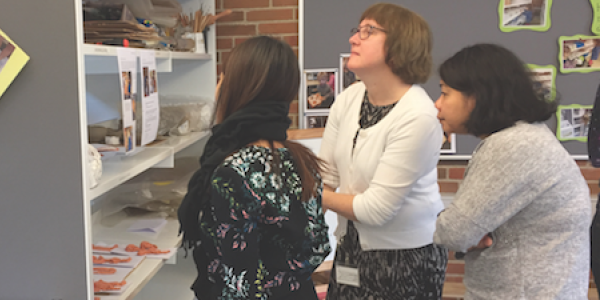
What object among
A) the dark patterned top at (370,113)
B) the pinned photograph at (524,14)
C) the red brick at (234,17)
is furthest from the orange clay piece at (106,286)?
the pinned photograph at (524,14)

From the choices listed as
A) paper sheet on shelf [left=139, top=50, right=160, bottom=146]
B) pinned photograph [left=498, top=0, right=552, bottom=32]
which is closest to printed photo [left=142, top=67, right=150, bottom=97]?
paper sheet on shelf [left=139, top=50, right=160, bottom=146]

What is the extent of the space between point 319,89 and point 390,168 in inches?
47.6

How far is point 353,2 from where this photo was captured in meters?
2.50

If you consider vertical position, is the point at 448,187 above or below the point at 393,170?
below

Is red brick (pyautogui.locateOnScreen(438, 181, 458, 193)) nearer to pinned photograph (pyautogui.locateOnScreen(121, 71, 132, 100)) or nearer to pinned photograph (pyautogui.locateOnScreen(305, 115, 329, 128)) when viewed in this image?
pinned photograph (pyautogui.locateOnScreen(305, 115, 329, 128))

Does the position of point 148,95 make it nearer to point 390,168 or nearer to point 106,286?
point 106,286

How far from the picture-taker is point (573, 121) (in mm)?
2475

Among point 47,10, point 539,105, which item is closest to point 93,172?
point 47,10

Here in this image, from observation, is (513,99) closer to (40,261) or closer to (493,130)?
(493,130)

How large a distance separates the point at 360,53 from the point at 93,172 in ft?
2.94

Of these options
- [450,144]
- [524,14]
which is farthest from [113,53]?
[524,14]

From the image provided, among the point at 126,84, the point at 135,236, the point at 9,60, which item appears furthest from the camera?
the point at 135,236

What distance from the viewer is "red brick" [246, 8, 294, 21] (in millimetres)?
2602

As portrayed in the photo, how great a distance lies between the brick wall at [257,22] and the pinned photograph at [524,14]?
1.08 m
